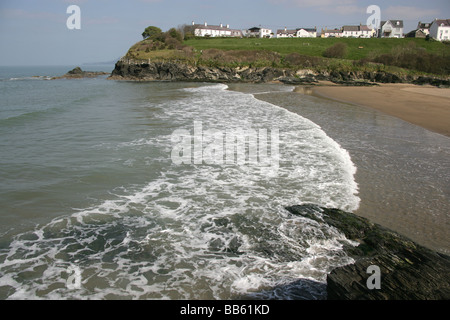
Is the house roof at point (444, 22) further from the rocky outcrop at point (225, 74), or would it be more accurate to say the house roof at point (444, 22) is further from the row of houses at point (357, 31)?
the rocky outcrop at point (225, 74)

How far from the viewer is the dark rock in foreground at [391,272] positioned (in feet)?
12.1

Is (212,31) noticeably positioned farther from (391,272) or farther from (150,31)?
(391,272)

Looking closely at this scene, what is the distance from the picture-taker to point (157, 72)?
179ft

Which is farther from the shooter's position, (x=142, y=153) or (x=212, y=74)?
(x=212, y=74)

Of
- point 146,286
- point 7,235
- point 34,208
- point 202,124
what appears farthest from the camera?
point 202,124

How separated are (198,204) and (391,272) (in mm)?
4280

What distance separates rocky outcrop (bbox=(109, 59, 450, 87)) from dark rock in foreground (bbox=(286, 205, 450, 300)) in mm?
44738

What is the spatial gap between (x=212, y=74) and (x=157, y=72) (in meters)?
10.5

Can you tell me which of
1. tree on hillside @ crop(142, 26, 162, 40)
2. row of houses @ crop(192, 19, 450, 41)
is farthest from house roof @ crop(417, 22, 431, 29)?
tree on hillside @ crop(142, 26, 162, 40)

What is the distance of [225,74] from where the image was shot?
53.6m
